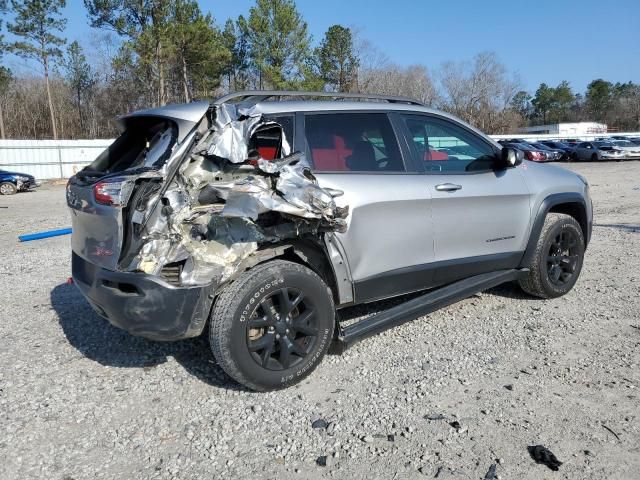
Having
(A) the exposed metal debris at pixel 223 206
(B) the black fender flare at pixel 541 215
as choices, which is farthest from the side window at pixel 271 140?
(B) the black fender flare at pixel 541 215

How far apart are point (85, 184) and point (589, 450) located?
11.1 ft

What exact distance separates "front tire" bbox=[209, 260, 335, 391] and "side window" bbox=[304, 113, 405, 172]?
2.66ft

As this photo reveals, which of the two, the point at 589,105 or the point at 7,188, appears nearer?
the point at 7,188

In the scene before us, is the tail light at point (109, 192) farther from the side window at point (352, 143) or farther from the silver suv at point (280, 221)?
the side window at point (352, 143)

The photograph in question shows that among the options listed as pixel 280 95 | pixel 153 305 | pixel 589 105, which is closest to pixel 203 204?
pixel 153 305

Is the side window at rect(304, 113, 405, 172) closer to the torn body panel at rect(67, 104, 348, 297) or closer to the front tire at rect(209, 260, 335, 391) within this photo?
the torn body panel at rect(67, 104, 348, 297)

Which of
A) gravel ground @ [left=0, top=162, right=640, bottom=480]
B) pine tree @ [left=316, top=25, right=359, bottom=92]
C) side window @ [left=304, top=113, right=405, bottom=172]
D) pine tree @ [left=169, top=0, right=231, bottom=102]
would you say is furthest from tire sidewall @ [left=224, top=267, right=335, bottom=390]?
pine tree @ [left=316, top=25, right=359, bottom=92]

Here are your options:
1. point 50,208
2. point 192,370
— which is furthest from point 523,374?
point 50,208

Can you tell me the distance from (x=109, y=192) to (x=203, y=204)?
1.84 feet

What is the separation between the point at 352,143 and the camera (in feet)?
13.1

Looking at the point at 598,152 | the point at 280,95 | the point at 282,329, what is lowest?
the point at 598,152

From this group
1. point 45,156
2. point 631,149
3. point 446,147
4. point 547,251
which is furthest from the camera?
point 631,149

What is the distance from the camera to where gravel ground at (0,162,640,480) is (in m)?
2.84

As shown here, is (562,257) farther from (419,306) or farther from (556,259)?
(419,306)
